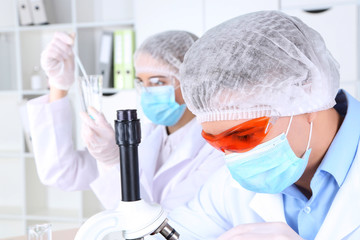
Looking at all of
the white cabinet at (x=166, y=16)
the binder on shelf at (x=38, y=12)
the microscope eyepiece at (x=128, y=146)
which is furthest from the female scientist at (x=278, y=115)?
the binder on shelf at (x=38, y=12)

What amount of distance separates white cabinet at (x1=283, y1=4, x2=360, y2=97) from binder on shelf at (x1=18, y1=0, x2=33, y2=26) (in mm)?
1796

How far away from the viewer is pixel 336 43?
243 cm

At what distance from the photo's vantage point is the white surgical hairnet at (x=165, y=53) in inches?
66.7

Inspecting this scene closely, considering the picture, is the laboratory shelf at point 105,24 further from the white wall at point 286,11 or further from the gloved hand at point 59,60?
the gloved hand at point 59,60

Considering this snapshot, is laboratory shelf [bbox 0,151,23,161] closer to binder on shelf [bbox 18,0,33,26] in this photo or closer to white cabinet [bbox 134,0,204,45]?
binder on shelf [bbox 18,0,33,26]

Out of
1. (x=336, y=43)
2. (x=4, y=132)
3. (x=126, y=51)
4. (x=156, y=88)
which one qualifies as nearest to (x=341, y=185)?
(x=156, y=88)

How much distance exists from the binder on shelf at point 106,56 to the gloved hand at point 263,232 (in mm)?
2152

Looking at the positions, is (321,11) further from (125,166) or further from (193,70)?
(125,166)

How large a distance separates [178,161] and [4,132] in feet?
6.98

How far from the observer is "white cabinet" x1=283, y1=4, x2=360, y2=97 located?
7.90ft

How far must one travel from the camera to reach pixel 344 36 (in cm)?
242

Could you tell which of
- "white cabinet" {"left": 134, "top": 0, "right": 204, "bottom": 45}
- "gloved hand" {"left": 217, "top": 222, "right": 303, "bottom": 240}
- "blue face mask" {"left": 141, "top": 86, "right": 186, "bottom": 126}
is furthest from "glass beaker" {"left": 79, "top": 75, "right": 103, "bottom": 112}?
"white cabinet" {"left": 134, "top": 0, "right": 204, "bottom": 45}

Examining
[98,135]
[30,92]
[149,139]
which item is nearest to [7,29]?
[30,92]

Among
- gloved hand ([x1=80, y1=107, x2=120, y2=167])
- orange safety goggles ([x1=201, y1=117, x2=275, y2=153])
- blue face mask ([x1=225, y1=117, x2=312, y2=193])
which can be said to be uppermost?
orange safety goggles ([x1=201, y1=117, x2=275, y2=153])
